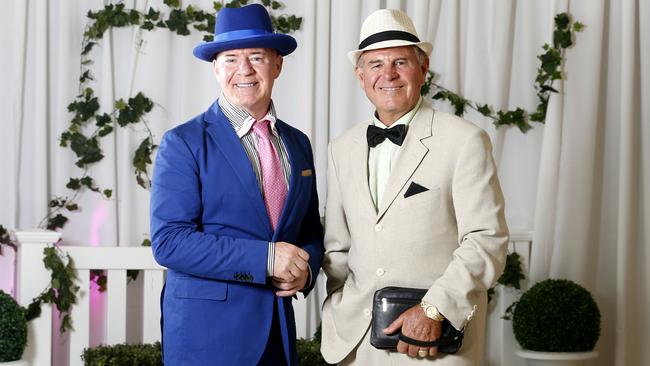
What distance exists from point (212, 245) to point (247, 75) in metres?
0.49

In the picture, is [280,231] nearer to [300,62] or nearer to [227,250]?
[227,250]

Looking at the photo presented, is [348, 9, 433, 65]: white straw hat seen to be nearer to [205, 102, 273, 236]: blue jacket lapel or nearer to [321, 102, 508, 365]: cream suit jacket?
[321, 102, 508, 365]: cream suit jacket

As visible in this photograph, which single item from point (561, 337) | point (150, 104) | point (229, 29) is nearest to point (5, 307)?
point (150, 104)

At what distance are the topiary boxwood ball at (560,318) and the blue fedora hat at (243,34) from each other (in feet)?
6.58

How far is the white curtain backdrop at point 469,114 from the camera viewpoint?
171 inches

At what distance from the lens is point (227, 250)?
240 centimetres

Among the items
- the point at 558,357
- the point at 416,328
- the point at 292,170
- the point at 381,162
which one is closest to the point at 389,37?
the point at 381,162

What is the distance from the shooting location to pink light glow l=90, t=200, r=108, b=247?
4.42 metres

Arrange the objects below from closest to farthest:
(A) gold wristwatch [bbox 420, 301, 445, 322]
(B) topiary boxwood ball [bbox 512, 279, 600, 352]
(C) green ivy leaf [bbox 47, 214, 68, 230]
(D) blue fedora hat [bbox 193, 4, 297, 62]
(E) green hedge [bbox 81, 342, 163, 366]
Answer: (A) gold wristwatch [bbox 420, 301, 445, 322] → (D) blue fedora hat [bbox 193, 4, 297, 62] → (E) green hedge [bbox 81, 342, 163, 366] → (B) topiary boxwood ball [bbox 512, 279, 600, 352] → (C) green ivy leaf [bbox 47, 214, 68, 230]

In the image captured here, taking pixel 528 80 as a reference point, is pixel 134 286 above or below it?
below

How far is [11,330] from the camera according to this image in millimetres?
3742

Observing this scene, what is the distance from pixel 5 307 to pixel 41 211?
2.26 feet

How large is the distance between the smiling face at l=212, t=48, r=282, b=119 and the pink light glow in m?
2.02

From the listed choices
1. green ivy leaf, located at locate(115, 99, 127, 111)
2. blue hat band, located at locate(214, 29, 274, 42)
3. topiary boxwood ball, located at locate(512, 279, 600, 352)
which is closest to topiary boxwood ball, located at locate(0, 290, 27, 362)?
green ivy leaf, located at locate(115, 99, 127, 111)
